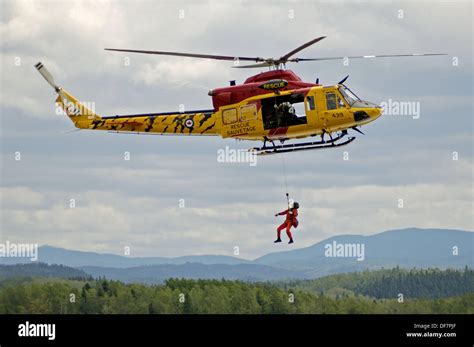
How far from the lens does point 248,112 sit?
42375 millimetres

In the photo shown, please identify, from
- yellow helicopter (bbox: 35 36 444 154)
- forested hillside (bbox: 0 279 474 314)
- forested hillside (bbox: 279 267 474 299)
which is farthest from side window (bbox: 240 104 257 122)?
forested hillside (bbox: 279 267 474 299)

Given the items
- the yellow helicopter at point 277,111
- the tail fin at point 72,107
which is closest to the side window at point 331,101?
the yellow helicopter at point 277,111

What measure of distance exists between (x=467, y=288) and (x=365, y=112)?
71665 mm

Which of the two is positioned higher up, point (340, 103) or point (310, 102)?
point (310, 102)

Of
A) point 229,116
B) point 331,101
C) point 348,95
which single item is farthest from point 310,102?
point 229,116

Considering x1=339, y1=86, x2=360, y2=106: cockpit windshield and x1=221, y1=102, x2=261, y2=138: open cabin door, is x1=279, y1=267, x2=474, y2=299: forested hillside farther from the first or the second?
x1=339, y1=86, x2=360, y2=106: cockpit windshield

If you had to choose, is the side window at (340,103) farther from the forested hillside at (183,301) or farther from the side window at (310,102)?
the forested hillside at (183,301)

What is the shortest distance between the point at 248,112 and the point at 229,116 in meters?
0.81

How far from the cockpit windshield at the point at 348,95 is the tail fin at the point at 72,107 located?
10.1 meters

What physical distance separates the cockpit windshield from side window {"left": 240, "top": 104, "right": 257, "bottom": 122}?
3.19 m

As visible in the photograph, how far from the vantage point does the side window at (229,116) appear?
42.7 m

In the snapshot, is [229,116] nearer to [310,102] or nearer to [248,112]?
[248,112]
